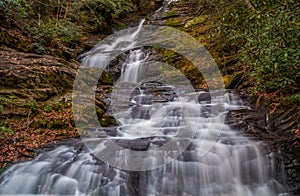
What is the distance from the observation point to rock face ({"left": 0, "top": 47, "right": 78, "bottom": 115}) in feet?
21.3

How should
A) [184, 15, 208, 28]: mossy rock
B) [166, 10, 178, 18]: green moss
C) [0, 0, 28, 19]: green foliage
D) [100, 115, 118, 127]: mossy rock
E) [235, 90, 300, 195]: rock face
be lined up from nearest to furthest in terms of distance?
[235, 90, 300, 195]: rock face → [100, 115, 118, 127]: mossy rock → [0, 0, 28, 19]: green foliage → [184, 15, 208, 28]: mossy rock → [166, 10, 178, 18]: green moss

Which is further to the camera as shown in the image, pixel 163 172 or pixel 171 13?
A: pixel 171 13

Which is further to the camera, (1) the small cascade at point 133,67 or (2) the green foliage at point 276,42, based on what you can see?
(1) the small cascade at point 133,67

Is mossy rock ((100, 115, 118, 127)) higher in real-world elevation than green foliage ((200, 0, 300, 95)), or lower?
lower

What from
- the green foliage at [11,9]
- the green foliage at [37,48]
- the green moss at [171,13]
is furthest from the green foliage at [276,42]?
the green moss at [171,13]

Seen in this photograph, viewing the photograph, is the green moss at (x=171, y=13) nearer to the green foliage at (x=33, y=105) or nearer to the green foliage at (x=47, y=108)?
the green foliage at (x=47, y=108)

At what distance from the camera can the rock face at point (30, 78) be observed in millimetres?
6484

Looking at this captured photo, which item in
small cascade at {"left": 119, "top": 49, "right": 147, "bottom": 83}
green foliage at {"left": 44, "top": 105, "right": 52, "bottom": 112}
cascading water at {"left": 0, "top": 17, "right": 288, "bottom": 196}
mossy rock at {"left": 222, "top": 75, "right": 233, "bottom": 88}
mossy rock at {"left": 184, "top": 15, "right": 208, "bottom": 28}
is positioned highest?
mossy rock at {"left": 184, "top": 15, "right": 208, "bottom": 28}

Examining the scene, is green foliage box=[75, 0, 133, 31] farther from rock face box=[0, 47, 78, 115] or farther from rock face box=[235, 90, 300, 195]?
rock face box=[235, 90, 300, 195]

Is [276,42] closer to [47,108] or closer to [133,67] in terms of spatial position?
[47,108]

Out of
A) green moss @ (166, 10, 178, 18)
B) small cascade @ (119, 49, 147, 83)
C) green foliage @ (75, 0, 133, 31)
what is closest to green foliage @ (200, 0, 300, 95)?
small cascade @ (119, 49, 147, 83)

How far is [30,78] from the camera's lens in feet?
22.9

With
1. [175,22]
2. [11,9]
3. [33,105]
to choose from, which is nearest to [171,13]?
[175,22]

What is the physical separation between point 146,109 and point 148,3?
16.2 meters
